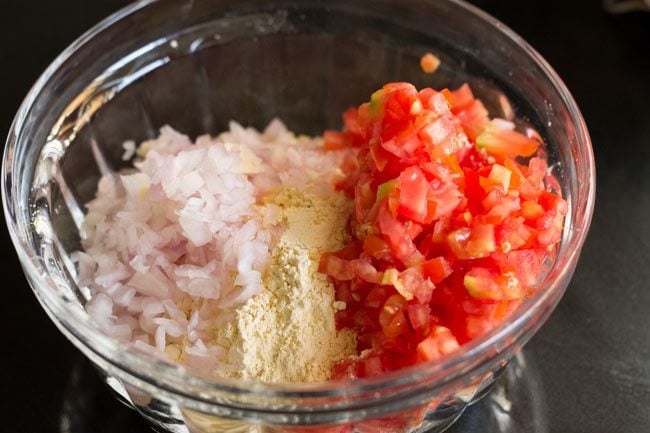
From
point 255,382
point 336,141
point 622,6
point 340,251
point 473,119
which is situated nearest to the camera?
point 255,382

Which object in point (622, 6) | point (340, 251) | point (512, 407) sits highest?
point (340, 251)

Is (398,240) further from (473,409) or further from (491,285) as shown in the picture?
(473,409)

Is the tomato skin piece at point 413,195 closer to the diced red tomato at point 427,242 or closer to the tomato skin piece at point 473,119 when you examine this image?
the diced red tomato at point 427,242

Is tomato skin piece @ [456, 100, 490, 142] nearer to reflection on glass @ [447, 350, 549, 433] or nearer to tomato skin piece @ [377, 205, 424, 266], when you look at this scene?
tomato skin piece @ [377, 205, 424, 266]

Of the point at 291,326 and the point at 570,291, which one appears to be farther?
the point at 570,291

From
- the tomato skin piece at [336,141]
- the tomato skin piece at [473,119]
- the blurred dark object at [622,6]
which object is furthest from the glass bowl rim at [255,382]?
the blurred dark object at [622,6]

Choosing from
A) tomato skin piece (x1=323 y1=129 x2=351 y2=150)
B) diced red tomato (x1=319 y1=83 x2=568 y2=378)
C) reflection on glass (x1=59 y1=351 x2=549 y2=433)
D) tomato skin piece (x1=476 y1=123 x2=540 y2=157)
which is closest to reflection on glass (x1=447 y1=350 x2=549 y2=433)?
reflection on glass (x1=59 y1=351 x2=549 y2=433)

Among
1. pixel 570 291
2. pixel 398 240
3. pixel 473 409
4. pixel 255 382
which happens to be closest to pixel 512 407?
pixel 473 409
